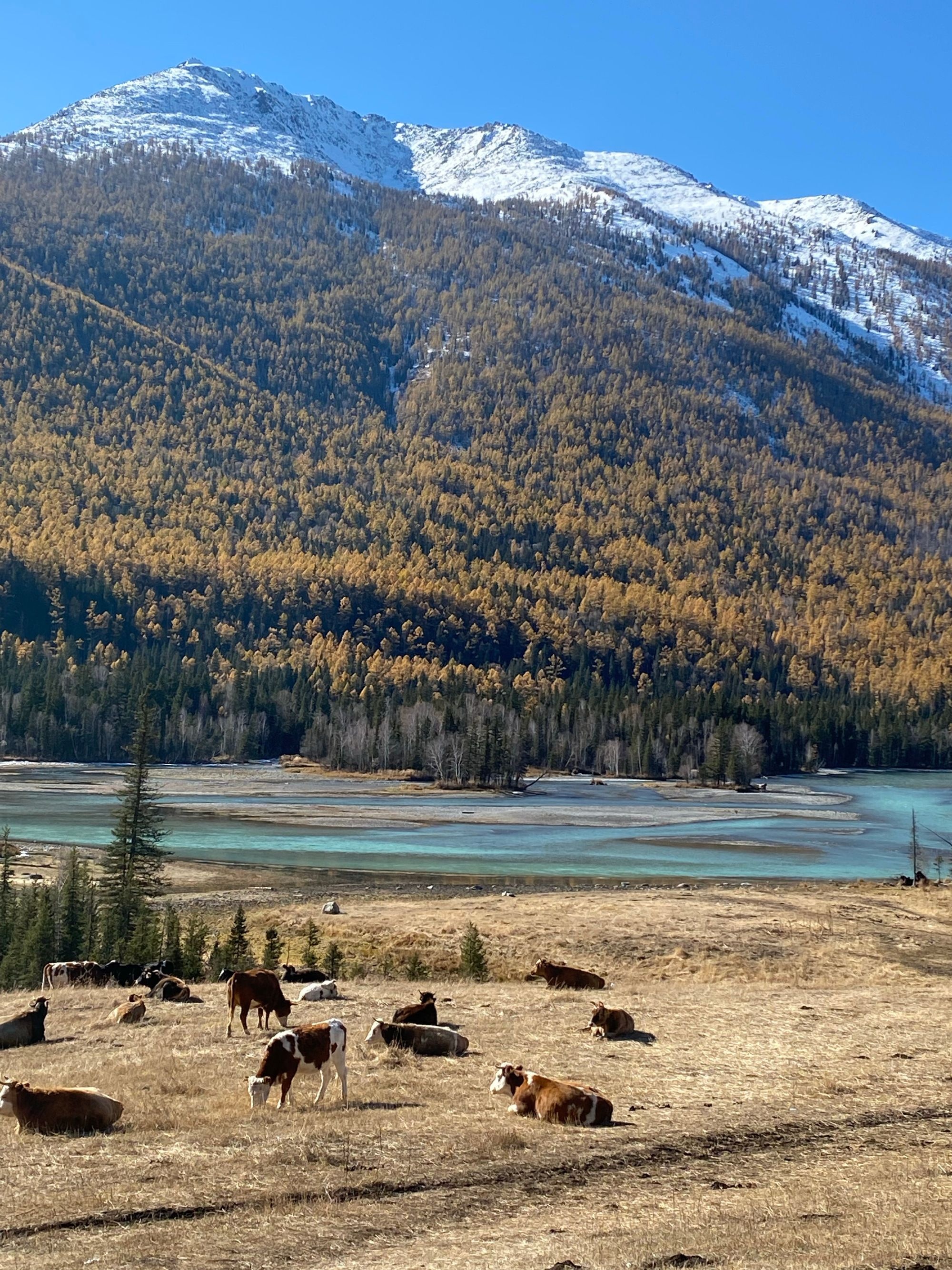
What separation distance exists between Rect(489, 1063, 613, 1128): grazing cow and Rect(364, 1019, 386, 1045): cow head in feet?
12.0

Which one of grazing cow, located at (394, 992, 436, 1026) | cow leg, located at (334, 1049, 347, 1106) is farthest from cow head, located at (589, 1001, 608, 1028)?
cow leg, located at (334, 1049, 347, 1106)

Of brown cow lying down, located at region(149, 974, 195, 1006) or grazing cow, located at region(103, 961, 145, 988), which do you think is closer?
brown cow lying down, located at region(149, 974, 195, 1006)

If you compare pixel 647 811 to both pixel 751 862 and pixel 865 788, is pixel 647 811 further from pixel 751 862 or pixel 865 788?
pixel 865 788

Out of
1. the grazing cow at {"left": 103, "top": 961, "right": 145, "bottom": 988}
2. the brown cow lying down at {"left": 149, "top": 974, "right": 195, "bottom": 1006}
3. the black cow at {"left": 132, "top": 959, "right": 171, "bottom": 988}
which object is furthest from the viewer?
the grazing cow at {"left": 103, "top": 961, "right": 145, "bottom": 988}

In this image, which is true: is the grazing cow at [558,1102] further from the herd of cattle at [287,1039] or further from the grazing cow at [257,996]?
the grazing cow at [257,996]

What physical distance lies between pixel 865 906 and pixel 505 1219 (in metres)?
40.1

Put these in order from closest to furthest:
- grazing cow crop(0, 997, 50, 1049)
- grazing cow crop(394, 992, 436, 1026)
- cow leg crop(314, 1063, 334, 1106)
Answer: cow leg crop(314, 1063, 334, 1106), grazing cow crop(394, 992, 436, 1026), grazing cow crop(0, 997, 50, 1049)

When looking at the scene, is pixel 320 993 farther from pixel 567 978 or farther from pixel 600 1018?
pixel 567 978

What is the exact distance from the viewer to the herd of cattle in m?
14.9

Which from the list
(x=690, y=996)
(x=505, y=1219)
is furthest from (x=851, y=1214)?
(x=690, y=996)

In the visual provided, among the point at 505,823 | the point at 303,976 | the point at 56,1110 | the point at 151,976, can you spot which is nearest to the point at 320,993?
the point at 303,976

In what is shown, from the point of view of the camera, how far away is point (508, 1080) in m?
16.7

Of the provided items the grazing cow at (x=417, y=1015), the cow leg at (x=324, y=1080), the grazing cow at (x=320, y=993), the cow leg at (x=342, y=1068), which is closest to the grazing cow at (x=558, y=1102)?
the cow leg at (x=342, y=1068)

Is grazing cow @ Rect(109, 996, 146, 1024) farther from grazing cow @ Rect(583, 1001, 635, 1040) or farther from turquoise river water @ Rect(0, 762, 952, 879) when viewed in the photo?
turquoise river water @ Rect(0, 762, 952, 879)
